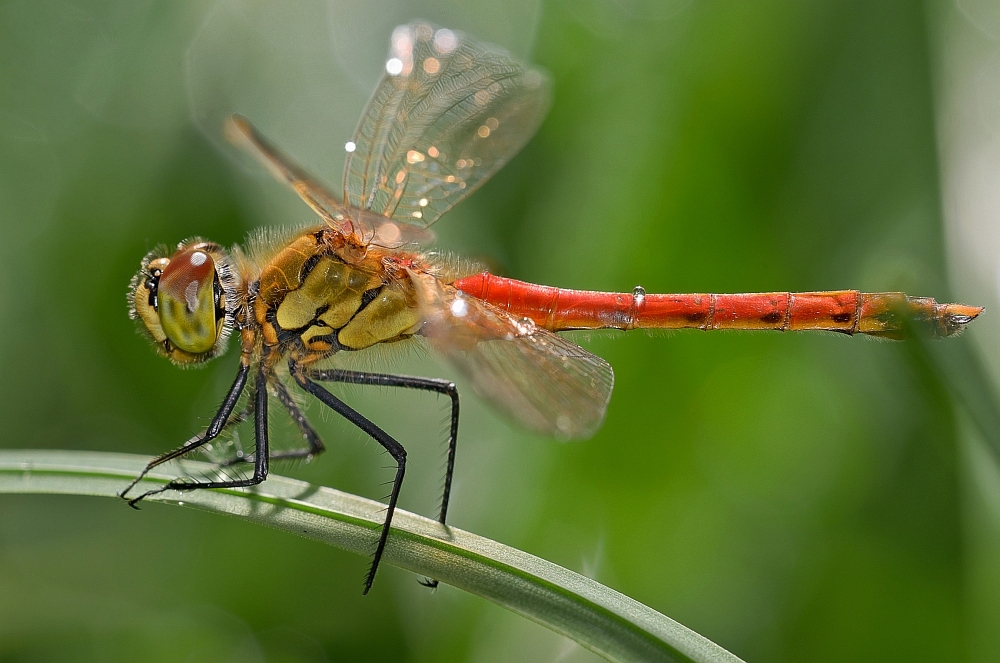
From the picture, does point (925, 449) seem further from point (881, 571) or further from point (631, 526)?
point (631, 526)

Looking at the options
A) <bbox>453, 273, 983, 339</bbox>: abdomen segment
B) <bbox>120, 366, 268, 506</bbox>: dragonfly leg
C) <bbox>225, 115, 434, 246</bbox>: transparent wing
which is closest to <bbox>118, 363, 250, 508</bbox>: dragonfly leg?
<bbox>120, 366, 268, 506</bbox>: dragonfly leg

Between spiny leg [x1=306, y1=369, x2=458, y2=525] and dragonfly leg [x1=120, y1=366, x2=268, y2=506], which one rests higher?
spiny leg [x1=306, y1=369, x2=458, y2=525]

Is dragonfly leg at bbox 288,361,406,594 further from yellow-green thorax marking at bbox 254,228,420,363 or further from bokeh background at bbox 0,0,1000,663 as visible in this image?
bokeh background at bbox 0,0,1000,663

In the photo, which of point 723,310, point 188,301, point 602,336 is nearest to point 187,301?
point 188,301

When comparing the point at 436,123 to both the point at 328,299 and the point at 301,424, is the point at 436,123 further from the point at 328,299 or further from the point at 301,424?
the point at 301,424

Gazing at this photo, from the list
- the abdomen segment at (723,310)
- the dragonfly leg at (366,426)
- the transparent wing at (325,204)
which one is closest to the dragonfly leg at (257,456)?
the dragonfly leg at (366,426)

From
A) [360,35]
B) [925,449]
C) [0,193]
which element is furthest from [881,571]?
[0,193]
